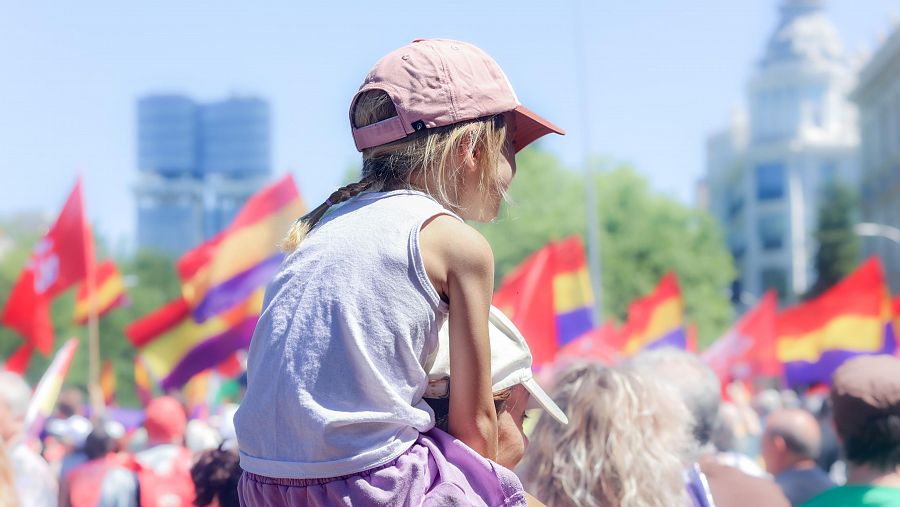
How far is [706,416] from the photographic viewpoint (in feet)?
14.5

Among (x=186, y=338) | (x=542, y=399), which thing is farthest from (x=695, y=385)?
(x=186, y=338)

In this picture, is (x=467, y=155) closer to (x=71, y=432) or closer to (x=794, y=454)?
(x=794, y=454)

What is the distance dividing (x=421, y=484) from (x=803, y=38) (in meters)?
108

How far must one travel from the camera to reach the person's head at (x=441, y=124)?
1929 mm

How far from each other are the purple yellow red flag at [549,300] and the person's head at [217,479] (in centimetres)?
363

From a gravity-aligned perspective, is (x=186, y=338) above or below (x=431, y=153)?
below

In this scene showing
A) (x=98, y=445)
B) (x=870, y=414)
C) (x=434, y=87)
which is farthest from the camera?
(x=98, y=445)

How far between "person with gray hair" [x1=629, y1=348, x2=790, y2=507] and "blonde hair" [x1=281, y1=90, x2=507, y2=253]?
7.16 ft

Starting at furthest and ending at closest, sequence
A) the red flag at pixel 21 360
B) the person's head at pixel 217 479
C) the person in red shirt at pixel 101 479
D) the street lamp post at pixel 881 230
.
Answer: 1. the street lamp post at pixel 881 230
2. the red flag at pixel 21 360
3. the person in red shirt at pixel 101 479
4. the person's head at pixel 217 479

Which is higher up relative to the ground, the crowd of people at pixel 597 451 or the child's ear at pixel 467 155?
the child's ear at pixel 467 155

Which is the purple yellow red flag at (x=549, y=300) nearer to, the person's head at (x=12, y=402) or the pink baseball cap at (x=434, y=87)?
the person's head at (x=12, y=402)

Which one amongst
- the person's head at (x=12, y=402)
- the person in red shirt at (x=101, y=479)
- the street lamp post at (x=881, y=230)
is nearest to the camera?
the person in red shirt at (x=101, y=479)

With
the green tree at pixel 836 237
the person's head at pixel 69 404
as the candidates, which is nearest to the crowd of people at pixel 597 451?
the person's head at pixel 69 404

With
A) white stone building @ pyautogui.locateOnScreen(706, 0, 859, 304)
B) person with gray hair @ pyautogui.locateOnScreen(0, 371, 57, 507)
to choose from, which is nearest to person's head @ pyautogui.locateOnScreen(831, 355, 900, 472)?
person with gray hair @ pyautogui.locateOnScreen(0, 371, 57, 507)
